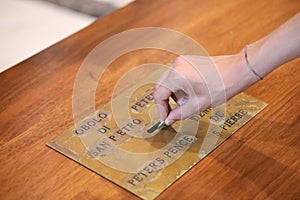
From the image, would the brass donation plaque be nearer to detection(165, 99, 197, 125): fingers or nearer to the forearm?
detection(165, 99, 197, 125): fingers

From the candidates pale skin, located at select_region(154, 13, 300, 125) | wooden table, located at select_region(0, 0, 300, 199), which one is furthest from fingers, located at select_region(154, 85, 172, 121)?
wooden table, located at select_region(0, 0, 300, 199)

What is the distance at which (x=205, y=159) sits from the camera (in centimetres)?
104

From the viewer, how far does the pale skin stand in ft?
3.38

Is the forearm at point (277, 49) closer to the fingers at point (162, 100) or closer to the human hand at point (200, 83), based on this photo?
the human hand at point (200, 83)

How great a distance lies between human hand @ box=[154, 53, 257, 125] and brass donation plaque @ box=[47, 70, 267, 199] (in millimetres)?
53

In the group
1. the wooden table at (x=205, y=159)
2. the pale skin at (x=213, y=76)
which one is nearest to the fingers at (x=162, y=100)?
the pale skin at (x=213, y=76)

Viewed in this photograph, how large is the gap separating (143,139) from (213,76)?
0.62 feet

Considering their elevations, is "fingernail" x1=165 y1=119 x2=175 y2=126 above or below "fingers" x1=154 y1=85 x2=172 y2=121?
below

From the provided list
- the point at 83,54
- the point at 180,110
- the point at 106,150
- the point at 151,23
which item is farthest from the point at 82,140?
the point at 151,23

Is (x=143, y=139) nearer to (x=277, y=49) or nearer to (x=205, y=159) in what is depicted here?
(x=205, y=159)

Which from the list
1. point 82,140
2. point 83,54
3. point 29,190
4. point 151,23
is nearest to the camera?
point 29,190

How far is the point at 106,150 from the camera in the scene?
1062mm

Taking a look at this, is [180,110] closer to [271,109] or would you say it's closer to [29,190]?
[271,109]

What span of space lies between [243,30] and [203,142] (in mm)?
461
